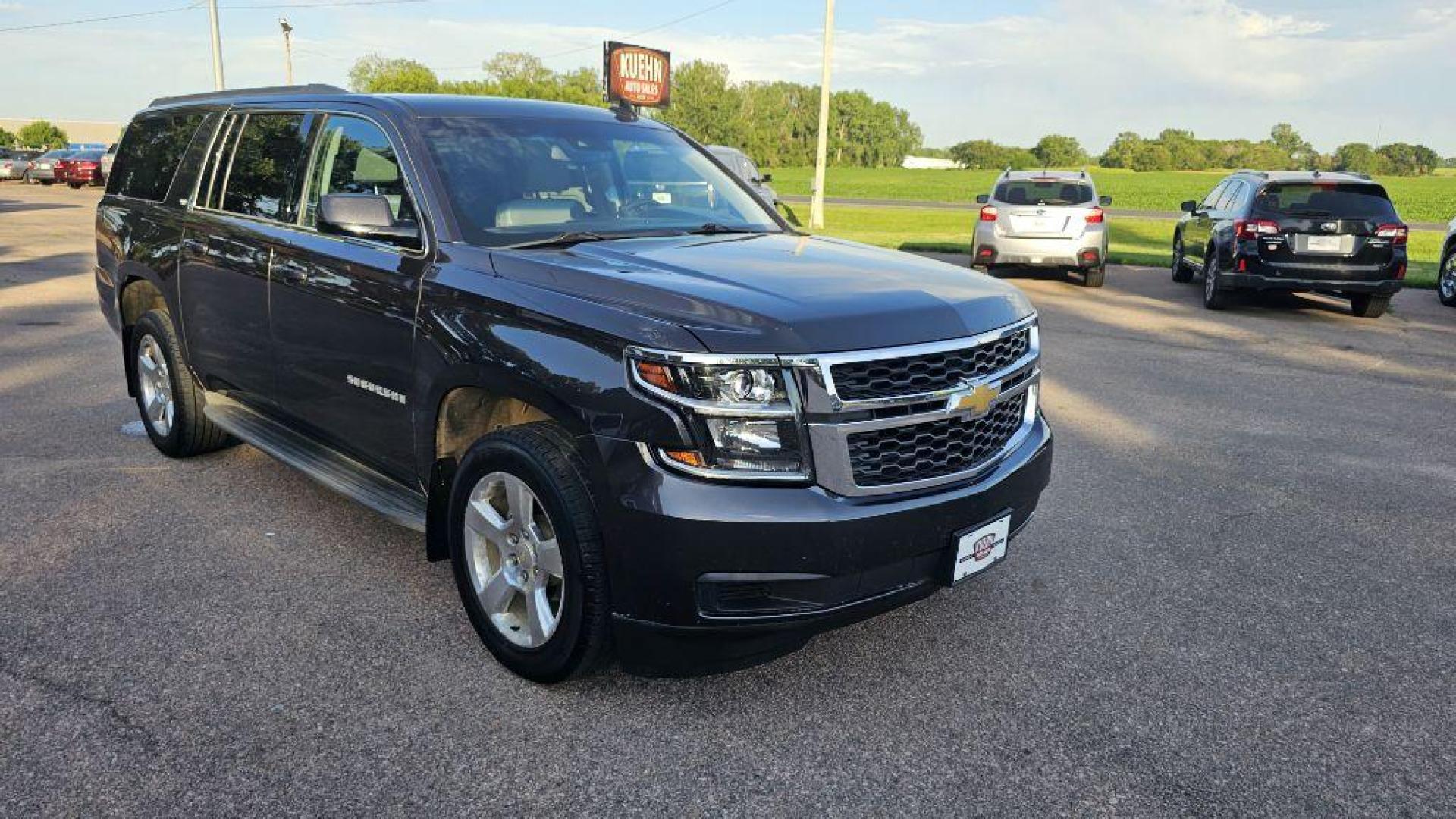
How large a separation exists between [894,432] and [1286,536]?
9.41ft

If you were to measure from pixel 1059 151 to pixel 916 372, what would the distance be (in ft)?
384

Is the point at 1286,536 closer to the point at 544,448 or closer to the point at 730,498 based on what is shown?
the point at 730,498

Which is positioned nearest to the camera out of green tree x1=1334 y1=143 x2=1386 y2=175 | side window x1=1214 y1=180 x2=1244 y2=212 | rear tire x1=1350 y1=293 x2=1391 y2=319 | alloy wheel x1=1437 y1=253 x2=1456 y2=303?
rear tire x1=1350 y1=293 x2=1391 y2=319

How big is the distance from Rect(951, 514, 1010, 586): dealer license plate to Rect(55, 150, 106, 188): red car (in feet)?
150

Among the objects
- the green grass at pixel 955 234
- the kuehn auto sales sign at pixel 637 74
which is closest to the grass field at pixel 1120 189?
the green grass at pixel 955 234

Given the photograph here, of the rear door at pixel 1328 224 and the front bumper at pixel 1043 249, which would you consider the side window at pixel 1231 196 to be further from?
the front bumper at pixel 1043 249

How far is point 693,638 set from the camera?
298 cm

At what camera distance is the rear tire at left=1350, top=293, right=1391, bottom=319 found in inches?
473

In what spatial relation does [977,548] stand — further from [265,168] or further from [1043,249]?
[1043,249]

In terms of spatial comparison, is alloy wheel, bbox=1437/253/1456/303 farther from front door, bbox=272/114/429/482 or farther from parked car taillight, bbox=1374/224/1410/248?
front door, bbox=272/114/429/482

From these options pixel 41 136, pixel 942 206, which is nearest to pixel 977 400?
pixel 942 206

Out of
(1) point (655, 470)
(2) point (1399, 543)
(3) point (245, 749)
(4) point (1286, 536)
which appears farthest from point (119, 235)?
(2) point (1399, 543)

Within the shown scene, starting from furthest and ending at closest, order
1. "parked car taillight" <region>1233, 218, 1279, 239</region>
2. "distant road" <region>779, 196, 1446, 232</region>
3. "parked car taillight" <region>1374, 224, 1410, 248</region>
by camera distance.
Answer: "distant road" <region>779, 196, 1446, 232</region>, "parked car taillight" <region>1233, 218, 1279, 239</region>, "parked car taillight" <region>1374, 224, 1410, 248</region>

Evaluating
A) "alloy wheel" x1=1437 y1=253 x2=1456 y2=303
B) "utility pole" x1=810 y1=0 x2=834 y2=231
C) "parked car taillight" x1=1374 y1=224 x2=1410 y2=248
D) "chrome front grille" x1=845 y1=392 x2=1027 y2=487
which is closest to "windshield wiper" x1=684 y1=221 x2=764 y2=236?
"chrome front grille" x1=845 y1=392 x2=1027 y2=487
